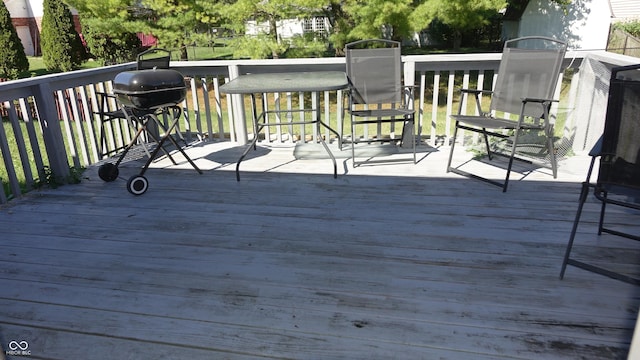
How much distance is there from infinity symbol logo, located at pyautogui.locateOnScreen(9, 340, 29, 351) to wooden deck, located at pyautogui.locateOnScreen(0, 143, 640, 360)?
0.03 meters

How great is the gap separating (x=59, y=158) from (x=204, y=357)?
2592 mm

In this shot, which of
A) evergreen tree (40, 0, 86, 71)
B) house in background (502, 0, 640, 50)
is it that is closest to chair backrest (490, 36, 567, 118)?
house in background (502, 0, 640, 50)

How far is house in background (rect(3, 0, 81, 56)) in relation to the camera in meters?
20.7

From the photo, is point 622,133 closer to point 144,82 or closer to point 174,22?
point 144,82

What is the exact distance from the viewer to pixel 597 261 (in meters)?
2.19

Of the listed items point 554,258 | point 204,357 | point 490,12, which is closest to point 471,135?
point 554,258

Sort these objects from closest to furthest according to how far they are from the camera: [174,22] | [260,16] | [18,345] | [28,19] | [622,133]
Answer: [18,345]
[622,133]
[260,16]
[174,22]
[28,19]

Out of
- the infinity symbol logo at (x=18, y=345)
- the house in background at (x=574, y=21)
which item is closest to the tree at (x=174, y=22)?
the infinity symbol logo at (x=18, y=345)

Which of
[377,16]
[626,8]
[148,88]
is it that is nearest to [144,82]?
[148,88]

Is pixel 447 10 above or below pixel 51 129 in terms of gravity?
above

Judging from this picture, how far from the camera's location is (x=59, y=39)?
12.7m

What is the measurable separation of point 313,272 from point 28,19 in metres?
25.2

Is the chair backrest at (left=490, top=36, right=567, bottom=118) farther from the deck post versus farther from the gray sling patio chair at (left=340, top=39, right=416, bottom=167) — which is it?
the deck post

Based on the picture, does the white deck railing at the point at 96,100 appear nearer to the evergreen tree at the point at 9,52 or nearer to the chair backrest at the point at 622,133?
the chair backrest at the point at 622,133
